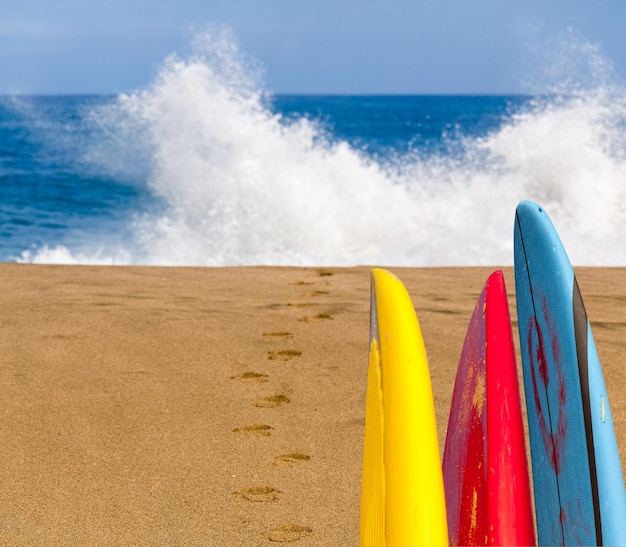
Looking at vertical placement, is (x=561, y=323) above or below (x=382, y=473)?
above

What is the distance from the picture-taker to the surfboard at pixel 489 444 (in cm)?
157

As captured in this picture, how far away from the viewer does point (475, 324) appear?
1863 mm

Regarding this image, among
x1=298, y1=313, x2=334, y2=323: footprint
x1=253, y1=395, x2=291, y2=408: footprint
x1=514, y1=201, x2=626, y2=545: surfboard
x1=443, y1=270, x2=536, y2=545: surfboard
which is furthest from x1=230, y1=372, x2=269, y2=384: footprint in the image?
x1=514, y1=201, x2=626, y2=545: surfboard

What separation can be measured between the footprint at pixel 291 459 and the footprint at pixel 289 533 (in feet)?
1.35

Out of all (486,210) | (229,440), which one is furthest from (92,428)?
(486,210)

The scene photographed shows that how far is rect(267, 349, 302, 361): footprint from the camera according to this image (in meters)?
3.82

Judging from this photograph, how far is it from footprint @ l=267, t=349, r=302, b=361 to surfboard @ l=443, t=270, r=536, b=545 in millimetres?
1983

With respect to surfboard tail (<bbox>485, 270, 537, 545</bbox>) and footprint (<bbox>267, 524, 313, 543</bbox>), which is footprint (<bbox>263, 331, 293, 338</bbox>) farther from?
surfboard tail (<bbox>485, 270, 537, 545</bbox>)

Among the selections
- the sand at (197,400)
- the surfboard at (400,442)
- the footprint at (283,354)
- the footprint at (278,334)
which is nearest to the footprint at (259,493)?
the sand at (197,400)

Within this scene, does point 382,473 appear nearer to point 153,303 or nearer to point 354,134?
point 153,303

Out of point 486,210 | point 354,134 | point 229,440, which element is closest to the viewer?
point 229,440

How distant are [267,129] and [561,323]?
478 inches

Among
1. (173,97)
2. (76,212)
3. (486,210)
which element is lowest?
(486,210)

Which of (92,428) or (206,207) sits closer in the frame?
(92,428)
